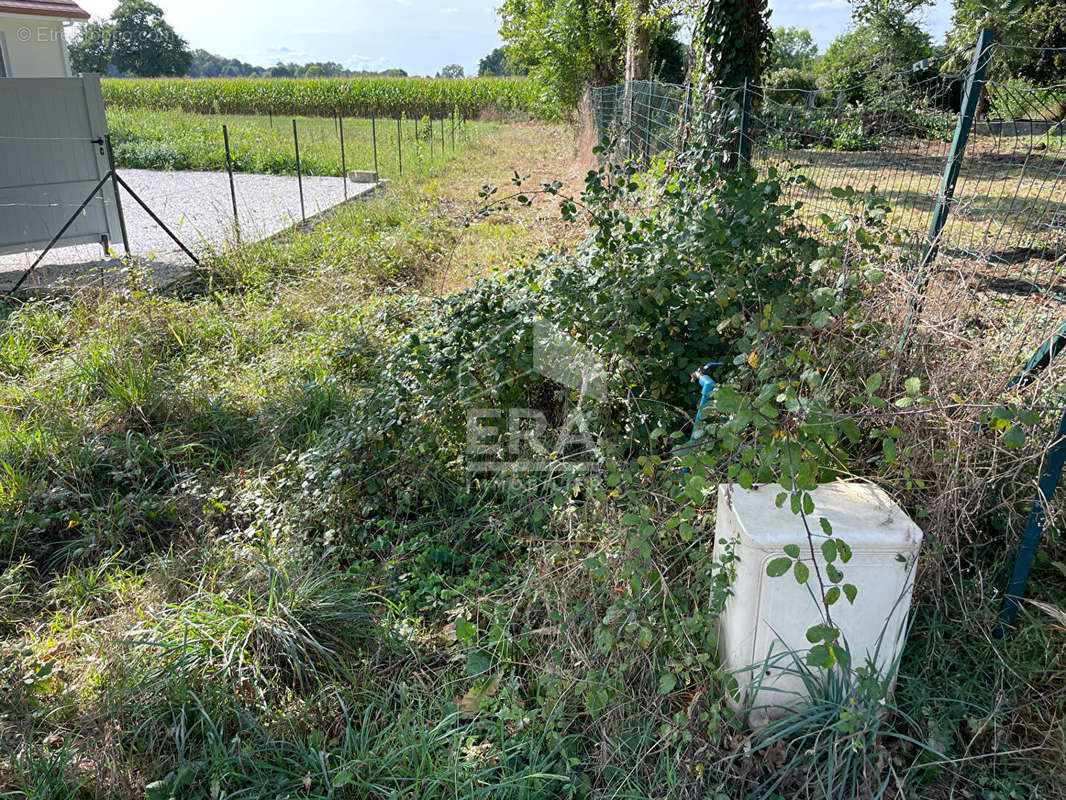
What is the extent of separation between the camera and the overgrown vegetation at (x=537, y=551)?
2.01 metres

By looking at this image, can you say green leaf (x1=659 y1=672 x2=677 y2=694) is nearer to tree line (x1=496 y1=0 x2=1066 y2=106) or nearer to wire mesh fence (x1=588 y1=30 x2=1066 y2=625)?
wire mesh fence (x1=588 y1=30 x2=1066 y2=625)

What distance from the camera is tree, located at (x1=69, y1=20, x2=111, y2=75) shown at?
3044 inches

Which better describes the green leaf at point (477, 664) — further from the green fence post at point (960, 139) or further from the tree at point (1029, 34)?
the tree at point (1029, 34)

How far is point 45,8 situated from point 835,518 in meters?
21.1

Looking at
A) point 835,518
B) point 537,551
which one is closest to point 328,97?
point 537,551

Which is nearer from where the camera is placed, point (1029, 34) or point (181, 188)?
point (181, 188)

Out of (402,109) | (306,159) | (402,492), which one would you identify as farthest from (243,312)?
(402,109)

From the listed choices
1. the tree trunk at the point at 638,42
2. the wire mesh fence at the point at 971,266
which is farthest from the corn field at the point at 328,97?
the wire mesh fence at the point at 971,266

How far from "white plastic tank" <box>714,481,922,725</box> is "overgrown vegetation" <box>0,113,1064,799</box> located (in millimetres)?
100

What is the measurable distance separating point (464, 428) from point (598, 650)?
131 cm

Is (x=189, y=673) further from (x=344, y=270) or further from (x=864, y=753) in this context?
(x=344, y=270)

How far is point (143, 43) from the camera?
252ft

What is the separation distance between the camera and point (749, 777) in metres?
1.98

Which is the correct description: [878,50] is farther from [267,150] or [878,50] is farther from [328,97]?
[328,97]
